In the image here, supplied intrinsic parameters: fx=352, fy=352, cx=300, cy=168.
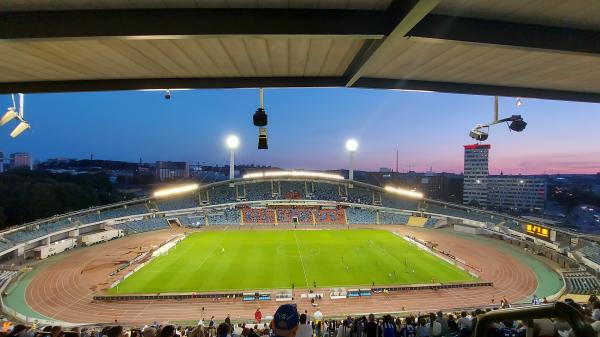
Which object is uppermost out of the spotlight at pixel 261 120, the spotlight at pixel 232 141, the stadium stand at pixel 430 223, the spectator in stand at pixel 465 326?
the spotlight at pixel 232 141

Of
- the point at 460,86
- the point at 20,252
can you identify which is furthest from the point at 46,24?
the point at 20,252

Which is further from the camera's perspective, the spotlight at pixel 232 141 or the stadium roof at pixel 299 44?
the spotlight at pixel 232 141

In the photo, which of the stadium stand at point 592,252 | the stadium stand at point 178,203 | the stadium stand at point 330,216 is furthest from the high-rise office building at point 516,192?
the stadium stand at point 178,203

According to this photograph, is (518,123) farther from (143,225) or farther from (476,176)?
(476,176)

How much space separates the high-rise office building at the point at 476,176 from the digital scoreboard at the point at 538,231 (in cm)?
7004

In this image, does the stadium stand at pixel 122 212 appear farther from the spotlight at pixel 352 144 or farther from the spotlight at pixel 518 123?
the spotlight at pixel 518 123

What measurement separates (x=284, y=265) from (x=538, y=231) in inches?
1011

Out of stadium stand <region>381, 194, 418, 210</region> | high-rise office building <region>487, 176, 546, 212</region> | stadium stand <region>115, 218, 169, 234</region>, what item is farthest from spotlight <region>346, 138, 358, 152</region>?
high-rise office building <region>487, 176, 546, 212</region>

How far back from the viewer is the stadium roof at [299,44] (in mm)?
2973

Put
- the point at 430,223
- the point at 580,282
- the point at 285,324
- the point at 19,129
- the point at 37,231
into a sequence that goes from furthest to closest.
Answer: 1. the point at 430,223
2. the point at 37,231
3. the point at 580,282
4. the point at 19,129
5. the point at 285,324

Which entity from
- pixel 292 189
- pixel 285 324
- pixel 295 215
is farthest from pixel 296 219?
pixel 285 324

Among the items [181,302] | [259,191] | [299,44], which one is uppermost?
[299,44]

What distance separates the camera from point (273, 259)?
99.8 ft

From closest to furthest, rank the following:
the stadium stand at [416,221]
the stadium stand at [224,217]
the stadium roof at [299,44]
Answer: the stadium roof at [299,44] < the stadium stand at [416,221] < the stadium stand at [224,217]
